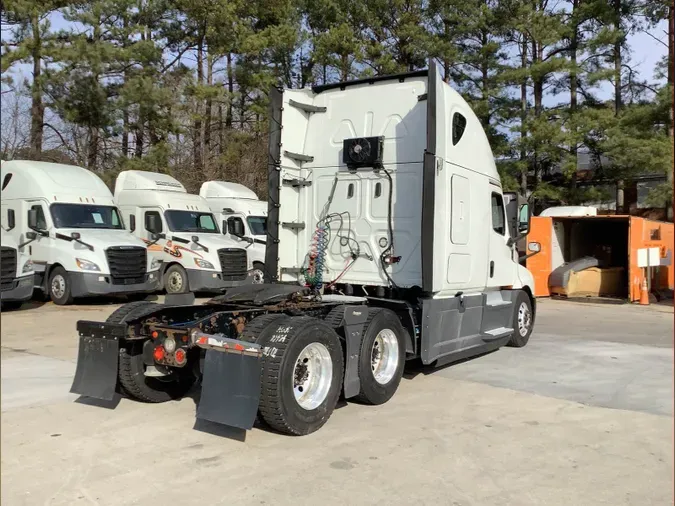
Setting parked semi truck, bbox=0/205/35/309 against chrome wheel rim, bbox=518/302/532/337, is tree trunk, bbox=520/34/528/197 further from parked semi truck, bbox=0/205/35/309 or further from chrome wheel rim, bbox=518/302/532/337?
parked semi truck, bbox=0/205/35/309

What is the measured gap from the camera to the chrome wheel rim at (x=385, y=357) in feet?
20.7

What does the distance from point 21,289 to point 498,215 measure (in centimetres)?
955

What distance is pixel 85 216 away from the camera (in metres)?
14.8

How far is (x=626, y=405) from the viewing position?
6020 millimetres

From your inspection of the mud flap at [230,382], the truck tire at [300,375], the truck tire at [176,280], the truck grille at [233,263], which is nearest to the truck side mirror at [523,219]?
the truck tire at [300,375]

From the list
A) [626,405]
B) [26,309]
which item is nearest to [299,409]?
[626,405]

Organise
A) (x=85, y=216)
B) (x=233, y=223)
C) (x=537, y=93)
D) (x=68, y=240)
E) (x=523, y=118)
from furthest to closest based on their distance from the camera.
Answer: (x=537, y=93) → (x=523, y=118) → (x=233, y=223) → (x=85, y=216) → (x=68, y=240)

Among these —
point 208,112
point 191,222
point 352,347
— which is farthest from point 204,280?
point 208,112

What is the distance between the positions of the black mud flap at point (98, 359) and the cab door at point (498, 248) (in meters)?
4.68

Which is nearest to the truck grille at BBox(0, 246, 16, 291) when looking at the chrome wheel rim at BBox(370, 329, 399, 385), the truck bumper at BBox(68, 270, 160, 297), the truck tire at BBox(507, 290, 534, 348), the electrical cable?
the truck bumper at BBox(68, 270, 160, 297)

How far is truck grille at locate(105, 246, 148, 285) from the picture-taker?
14055 mm

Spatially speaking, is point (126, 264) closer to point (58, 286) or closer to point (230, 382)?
point (58, 286)

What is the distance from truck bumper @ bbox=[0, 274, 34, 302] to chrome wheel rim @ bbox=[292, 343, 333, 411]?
895 cm

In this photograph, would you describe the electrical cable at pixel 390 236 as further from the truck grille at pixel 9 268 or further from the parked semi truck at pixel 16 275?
the truck grille at pixel 9 268
